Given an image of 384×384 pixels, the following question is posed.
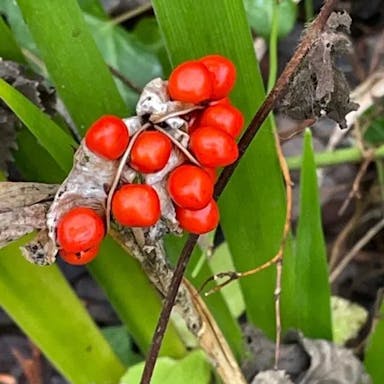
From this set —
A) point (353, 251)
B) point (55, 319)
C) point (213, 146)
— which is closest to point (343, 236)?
point (353, 251)

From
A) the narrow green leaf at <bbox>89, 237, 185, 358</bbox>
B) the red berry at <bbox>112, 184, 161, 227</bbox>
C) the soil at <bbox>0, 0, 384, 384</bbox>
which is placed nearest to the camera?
the red berry at <bbox>112, 184, 161, 227</bbox>

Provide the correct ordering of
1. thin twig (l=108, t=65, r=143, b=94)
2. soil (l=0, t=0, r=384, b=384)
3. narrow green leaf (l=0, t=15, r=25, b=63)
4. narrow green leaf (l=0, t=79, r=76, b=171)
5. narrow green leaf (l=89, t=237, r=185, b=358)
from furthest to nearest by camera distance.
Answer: soil (l=0, t=0, r=384, b=384)
thin twig (l=108, t=65, r=143, b=94)
narrow green leaf (l=89, t=237, r=185, b=358)
narrow green leaf (l=0, t=15, r=25, b=63)
narrow green leaf (l=0, t=79, r=76, b=171)

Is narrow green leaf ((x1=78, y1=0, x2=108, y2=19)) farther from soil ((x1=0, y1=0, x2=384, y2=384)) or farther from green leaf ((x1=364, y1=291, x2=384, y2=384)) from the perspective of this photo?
green leaf ((x1=364, y1=291, x2=384, y2=384))

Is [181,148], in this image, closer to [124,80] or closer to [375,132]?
[124,80]

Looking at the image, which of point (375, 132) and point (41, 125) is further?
point (375, 132)

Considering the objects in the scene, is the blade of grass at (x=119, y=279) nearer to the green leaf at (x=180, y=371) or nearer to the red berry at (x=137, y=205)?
the green leaf at (x=180, y=371)

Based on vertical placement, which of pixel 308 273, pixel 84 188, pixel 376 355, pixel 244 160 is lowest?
pixel 376 355

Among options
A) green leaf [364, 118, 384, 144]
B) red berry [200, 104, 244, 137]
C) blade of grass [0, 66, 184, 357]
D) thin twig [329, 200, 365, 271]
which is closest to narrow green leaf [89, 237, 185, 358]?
blade of grass [0, 66, 184, 357]

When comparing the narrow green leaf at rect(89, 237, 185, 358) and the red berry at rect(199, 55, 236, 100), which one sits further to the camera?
the narrow green leaf at rect(89, 237, 185, 358)

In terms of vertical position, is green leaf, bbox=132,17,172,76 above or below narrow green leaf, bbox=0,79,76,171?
below
